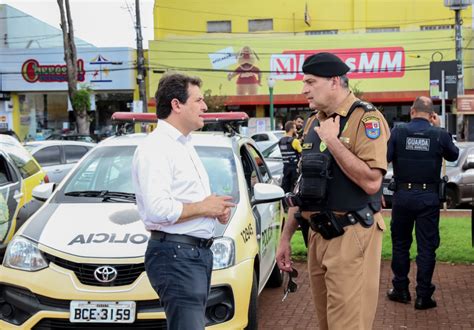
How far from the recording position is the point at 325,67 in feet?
10.9

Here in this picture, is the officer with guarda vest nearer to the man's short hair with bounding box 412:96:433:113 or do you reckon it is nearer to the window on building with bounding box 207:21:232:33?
the man's short hair with bounding box 412:96:433:113

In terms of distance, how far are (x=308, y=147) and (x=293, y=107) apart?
1283 inches

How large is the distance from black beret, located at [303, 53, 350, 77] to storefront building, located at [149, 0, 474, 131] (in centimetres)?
2863

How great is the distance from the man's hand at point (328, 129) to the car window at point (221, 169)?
1.85m

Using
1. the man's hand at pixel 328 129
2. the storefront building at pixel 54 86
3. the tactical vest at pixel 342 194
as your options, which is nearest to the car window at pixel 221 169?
the tactical vest at pixel 342 194

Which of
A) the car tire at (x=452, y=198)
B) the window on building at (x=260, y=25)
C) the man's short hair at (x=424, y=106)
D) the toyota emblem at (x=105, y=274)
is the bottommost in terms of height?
the car tire at (x=452, y=198)

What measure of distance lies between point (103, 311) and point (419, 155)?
3162 millimetres

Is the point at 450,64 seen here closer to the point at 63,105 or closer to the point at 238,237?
the point at 238,237

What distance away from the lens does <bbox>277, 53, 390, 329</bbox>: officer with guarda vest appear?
128 inches

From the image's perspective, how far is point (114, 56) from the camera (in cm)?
3631

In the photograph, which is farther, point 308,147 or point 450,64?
point 450,64

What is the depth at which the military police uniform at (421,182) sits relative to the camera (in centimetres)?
565

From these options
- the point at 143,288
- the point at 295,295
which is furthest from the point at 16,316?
the point at 295,295

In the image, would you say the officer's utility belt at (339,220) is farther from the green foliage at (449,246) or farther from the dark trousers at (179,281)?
the green foliage at (449,246)
